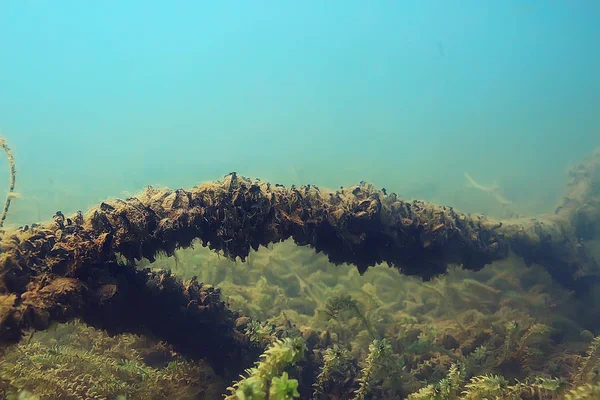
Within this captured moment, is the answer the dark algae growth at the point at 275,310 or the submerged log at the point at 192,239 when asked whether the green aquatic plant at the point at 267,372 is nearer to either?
the dark algae growth at the point at 275,310

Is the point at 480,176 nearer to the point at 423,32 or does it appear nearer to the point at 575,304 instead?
the point at 575,304

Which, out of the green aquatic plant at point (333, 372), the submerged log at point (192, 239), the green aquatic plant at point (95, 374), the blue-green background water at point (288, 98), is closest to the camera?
the submerged log at point (192, 239)

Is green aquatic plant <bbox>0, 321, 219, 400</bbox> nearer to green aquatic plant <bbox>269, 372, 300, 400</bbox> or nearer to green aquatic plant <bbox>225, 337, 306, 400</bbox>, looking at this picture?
green aquatic plant <bbox>225, 337, 306, 400</bbox>

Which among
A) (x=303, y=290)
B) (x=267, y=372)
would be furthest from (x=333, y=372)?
(x=303, y=290)

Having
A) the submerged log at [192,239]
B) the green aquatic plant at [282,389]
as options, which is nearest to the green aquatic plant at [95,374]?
the submerged log at [192,239]

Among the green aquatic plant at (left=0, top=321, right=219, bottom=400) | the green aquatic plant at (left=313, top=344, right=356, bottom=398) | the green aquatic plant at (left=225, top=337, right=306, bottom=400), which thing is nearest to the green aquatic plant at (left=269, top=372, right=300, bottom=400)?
the green aquatic plant at (left=225, top=337, right=306, bottom=400)

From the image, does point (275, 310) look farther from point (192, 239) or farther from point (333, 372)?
point (192, 239)
